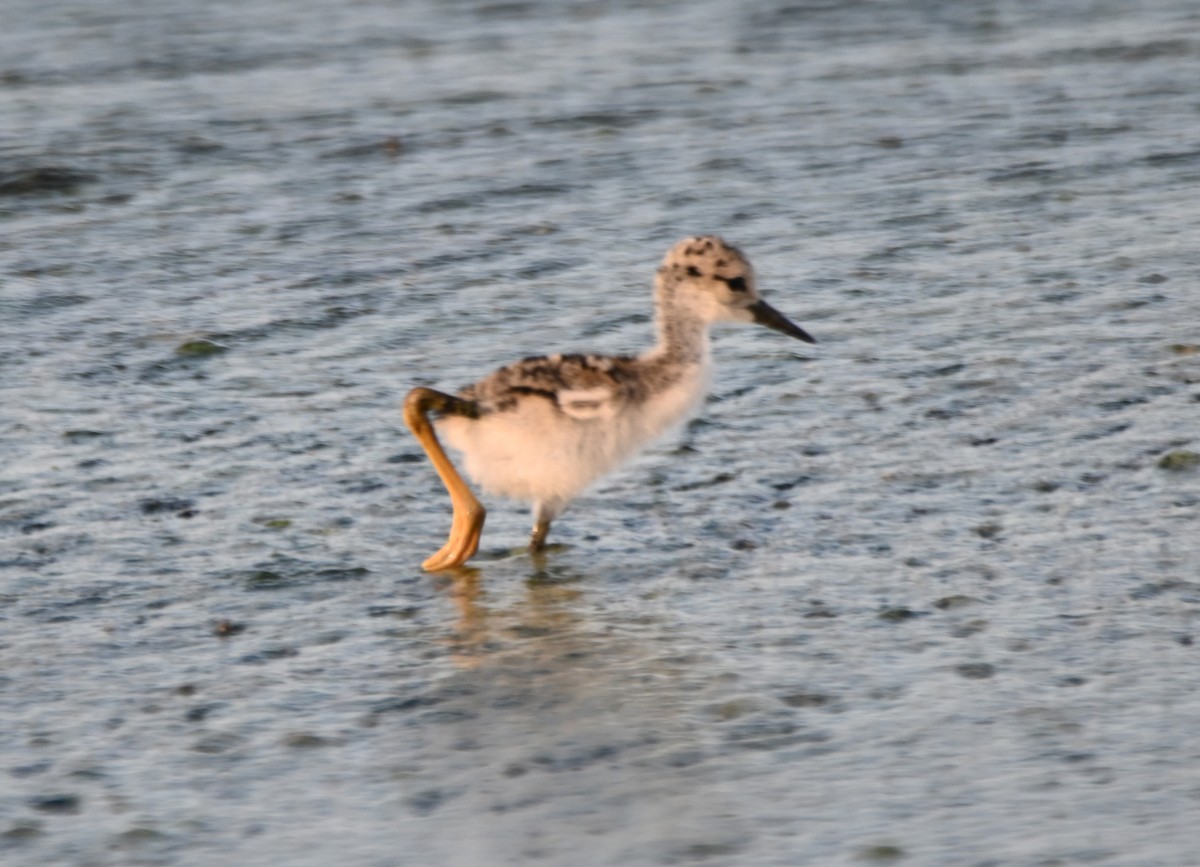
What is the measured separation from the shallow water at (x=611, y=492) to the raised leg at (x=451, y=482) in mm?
94

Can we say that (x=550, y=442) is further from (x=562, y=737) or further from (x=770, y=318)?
(x=562, y=737)

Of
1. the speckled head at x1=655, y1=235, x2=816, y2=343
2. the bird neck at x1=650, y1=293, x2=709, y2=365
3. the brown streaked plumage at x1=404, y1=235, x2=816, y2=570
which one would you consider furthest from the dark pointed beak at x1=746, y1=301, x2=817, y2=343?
the brown streaked plumage at x1=404, y1=235, x2=816, y2=570

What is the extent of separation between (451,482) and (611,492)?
680 millimetres

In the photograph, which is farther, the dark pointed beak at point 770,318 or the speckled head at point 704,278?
the dark pointed beak at point 770,318

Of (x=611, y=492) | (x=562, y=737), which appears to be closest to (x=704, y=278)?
(x=611, y=492)

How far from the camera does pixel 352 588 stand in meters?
5.68

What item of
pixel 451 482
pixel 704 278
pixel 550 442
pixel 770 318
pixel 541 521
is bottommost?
pixel 541 521

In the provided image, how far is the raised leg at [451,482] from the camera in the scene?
5.89m

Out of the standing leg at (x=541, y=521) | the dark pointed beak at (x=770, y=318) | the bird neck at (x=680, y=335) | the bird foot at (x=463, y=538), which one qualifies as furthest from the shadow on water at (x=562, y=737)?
the dark pointed beak at (x=770, y=318)

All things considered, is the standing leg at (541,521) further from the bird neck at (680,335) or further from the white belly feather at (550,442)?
the bird neck at (680,335)

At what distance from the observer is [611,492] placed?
21.4ft

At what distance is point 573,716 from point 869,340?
11.3ft

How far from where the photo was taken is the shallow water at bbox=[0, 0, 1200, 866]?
4.30 m

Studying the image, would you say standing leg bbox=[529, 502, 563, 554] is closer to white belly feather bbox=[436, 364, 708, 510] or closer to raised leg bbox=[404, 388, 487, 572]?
white belly feather bbox=[436, 364, 708, 510]
